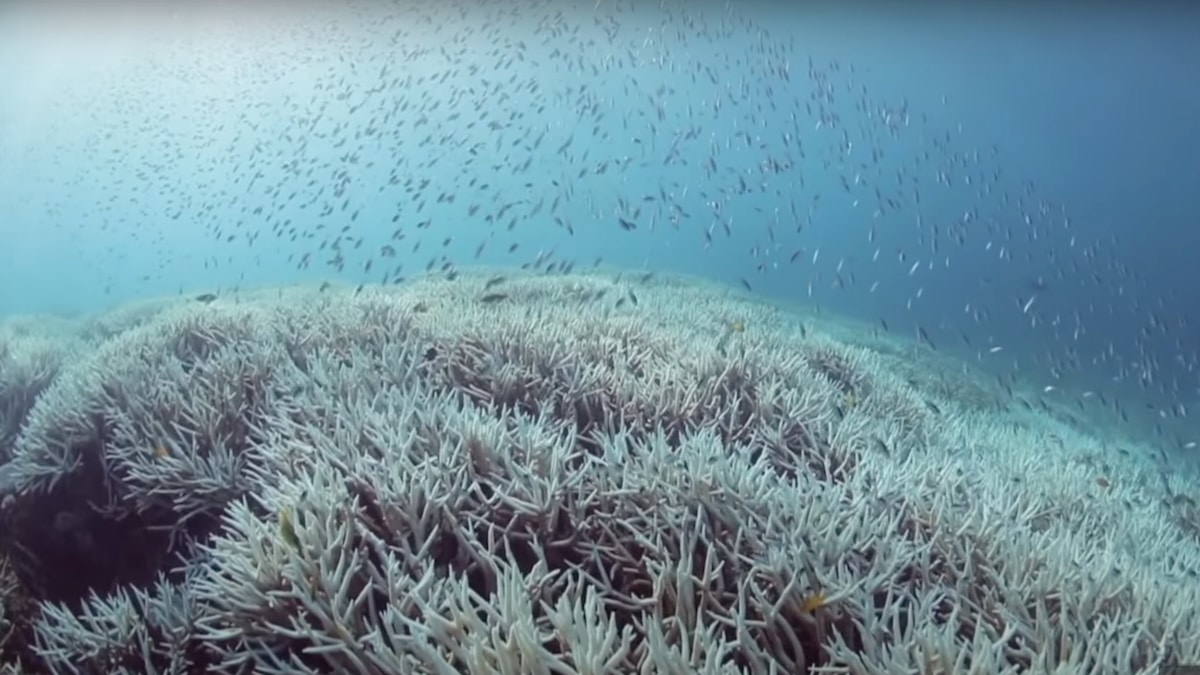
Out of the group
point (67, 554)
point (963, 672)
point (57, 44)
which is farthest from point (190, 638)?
point (57, 44)

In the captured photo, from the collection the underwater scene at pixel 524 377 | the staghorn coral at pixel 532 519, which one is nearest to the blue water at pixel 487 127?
the underwater scene at pixel 524 377

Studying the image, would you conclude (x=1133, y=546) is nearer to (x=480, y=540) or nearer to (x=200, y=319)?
(x=480, y=540)

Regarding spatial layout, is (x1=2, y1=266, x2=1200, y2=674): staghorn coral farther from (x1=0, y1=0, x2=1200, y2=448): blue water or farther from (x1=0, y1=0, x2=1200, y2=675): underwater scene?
(x1=0, y1=0, x2=1200, y2=448): blue water

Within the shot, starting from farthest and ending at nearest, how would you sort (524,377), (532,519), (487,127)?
(487,127) → (524,377) → (532,519)

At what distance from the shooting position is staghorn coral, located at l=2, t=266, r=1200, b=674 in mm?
1682

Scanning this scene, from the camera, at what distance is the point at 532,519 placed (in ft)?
6.96

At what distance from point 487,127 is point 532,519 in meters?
4.54

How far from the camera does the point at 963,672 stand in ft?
4.83

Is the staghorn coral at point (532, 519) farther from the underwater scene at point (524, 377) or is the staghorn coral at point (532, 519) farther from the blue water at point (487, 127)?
the blue water at point (487, 127)

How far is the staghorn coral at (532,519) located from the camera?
168 cm

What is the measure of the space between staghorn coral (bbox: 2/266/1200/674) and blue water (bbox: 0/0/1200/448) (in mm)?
1033

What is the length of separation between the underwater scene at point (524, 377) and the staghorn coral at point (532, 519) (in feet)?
0.05

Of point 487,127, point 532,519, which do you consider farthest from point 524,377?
point 487,127

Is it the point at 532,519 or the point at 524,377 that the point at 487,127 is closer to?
the point at 524,377
